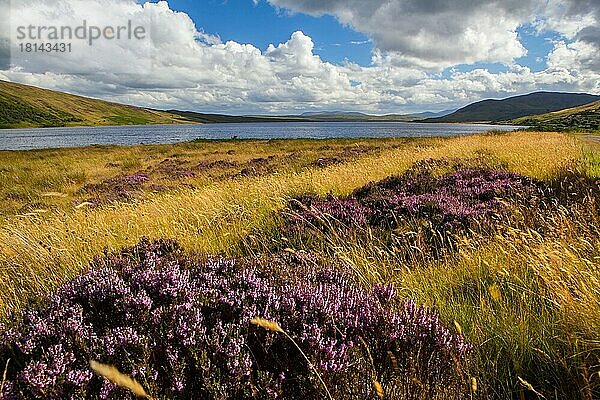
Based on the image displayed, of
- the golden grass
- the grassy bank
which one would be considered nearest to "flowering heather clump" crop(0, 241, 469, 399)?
the grassy bank

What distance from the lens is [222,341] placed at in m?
2.09

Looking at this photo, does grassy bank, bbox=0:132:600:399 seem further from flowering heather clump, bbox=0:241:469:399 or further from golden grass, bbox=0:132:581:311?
flowering heather clump, bbox=0:241:469:399

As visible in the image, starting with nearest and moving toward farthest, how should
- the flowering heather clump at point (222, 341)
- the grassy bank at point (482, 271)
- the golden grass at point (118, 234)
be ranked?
the flowering heather clump at point (222, 341) → the grassy bank at point (482, 271) → the golden grass at point (118, 234)

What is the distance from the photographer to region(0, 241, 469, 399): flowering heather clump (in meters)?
1.92

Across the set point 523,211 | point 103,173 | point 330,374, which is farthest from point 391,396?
point 103,173

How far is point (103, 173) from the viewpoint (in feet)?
89.4

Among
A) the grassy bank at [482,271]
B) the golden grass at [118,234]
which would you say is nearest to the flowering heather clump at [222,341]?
the grassy bank at [482,271]

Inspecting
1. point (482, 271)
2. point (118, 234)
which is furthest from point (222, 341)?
point (118, 234)

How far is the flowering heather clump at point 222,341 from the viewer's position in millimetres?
1922

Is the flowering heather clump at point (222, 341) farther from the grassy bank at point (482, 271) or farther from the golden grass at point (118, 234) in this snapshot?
the golden grass at point (118, 234)

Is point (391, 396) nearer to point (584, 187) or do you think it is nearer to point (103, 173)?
point (584, 187)

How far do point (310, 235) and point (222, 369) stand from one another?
138 inches

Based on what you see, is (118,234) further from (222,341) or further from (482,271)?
(482,271)

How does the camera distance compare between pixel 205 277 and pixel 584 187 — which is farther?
pixel 584 187
